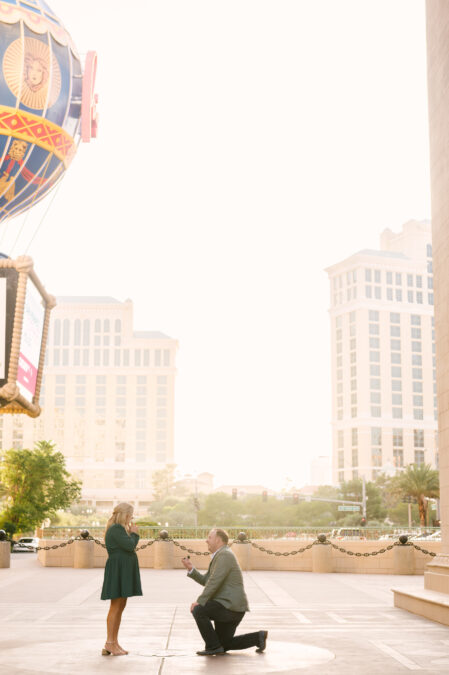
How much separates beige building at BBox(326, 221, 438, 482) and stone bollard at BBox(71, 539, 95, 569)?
158170mm

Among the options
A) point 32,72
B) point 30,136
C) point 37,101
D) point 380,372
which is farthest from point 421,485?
point 380,372

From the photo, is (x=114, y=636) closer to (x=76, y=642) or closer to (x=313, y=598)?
(x=76, y=642)

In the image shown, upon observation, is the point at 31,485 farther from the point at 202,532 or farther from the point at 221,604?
the point at 221,604

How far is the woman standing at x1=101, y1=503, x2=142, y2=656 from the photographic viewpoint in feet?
34.9

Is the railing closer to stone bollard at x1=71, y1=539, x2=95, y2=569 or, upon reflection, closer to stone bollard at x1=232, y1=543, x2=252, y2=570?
stone bollard at x1=71, y1=539, x2=95, y2=569

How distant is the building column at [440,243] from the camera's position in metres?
16.4

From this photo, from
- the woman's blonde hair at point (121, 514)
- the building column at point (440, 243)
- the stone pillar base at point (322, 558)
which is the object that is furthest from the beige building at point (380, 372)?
the woman's blonde hair at point (121, 514)

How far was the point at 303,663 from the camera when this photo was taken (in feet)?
33.0

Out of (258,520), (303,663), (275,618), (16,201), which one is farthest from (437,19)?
(258,520)

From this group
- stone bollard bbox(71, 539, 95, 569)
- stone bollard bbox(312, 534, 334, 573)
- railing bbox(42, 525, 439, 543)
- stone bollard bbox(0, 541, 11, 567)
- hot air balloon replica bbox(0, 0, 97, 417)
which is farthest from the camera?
railing bbox(42, 525, 439, 543)

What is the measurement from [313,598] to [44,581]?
8899mm

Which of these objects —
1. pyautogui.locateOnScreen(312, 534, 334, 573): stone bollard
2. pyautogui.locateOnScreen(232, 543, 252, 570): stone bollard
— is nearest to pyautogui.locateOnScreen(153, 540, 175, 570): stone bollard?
pyautogui.locateOnScreen(232, 543, 252, 570): stone bollard

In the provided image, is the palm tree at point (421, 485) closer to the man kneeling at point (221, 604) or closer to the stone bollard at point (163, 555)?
the stone bollard at point (163, 555)

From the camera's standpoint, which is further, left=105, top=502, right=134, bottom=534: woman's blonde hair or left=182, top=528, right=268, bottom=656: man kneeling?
left=105, top=502, right=134, bottom=534: woman's blonde hair
